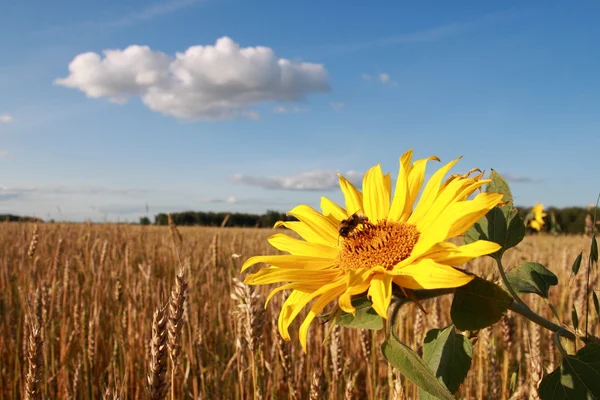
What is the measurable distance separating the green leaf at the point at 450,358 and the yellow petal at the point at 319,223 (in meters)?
0.36

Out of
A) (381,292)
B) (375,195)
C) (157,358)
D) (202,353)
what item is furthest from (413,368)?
(202,353)

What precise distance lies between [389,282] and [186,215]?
Answer: 36180mm

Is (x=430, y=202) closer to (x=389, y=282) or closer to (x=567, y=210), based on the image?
(x=389, y=282)

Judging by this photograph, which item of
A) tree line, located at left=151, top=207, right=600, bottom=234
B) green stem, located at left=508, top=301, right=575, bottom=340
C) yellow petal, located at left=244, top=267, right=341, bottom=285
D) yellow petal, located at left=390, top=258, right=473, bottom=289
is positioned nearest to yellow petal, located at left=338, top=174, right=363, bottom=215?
yellow petal, located at left=244, top=267, right=341, bottom=285

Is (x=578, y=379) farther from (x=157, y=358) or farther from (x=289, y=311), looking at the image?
(x=157, y=358)

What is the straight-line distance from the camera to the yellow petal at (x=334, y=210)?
4.08ft

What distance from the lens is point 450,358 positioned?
0.88 m

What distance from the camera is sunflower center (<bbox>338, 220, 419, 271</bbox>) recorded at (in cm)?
96

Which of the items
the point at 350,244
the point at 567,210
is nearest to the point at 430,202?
the point at 350,244

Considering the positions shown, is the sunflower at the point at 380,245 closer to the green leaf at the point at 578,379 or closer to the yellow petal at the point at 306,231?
the yellow petal at the point at 306,231

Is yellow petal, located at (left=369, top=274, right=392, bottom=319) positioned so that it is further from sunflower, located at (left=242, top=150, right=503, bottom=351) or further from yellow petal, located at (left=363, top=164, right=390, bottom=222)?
yellow petal, located at (left=363, top=164, right=390, bottom=222)

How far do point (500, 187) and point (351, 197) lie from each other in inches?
15.2

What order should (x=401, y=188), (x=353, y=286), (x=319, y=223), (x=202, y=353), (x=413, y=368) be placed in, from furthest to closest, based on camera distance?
(x=202, y=353) < (x=319, y=223) < (x=401, y=188) < (x=353, y=286) < (x=413, y=368)

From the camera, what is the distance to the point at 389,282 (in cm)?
81
